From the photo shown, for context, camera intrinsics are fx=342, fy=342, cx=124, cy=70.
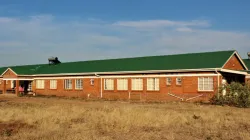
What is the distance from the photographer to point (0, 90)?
51125 mm

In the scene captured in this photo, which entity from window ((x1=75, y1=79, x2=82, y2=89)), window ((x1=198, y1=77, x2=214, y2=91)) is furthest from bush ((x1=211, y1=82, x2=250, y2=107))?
window ((x1=75, y1=79, x2=82, y2=89))

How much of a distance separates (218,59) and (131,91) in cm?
927

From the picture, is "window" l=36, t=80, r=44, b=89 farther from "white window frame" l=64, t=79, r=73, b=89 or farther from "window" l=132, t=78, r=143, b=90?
"window" l=132, t=78, r=143, b=90

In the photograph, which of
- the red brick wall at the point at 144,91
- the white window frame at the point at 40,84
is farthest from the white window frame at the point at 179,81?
the white window frame at the point at 40,84

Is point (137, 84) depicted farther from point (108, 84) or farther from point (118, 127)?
point (118, 127)

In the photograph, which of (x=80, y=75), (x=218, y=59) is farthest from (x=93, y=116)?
(x=80, y=75)

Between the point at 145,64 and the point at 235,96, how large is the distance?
12.0m

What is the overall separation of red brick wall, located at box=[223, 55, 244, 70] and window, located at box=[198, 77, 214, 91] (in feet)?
8.29

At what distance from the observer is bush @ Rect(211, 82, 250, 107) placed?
83.6 feet

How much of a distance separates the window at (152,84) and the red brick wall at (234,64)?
21.6 feet

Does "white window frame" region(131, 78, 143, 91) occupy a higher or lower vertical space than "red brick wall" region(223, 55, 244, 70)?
lower

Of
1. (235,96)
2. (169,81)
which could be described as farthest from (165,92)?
(235,96)

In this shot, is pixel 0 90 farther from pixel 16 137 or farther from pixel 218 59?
pixel 16 137

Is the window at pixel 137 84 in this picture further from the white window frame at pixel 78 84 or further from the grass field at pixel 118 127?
the grass field at pixel 118 127
